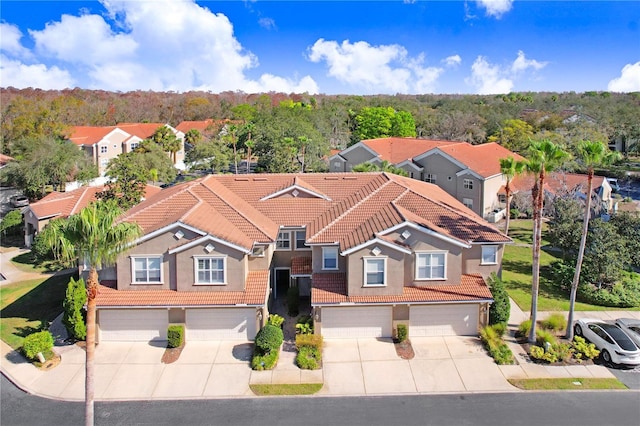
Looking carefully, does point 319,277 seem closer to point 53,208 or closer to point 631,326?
point 631,326

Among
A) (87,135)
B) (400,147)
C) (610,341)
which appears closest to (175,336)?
(610,341)

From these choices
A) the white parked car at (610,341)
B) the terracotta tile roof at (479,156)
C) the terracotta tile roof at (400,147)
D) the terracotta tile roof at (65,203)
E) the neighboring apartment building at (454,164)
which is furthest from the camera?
the terracotta tile roof at (400,147)

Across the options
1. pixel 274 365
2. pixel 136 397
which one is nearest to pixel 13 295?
pixel 136 397

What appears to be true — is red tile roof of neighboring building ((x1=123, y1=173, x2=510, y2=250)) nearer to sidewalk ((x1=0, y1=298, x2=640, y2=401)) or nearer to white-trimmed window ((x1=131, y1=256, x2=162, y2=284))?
white-trimmed window ((x1=131, y1=256, x2=162, y2=284))

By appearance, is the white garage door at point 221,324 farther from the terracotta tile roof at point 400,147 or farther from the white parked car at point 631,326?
the terracotta tile roof at point 400,147

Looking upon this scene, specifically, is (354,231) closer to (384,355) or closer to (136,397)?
(384,355)

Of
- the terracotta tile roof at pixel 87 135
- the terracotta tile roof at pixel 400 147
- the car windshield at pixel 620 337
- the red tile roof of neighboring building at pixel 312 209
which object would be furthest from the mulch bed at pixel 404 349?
the terracotta tile roof at pixel 87 135
